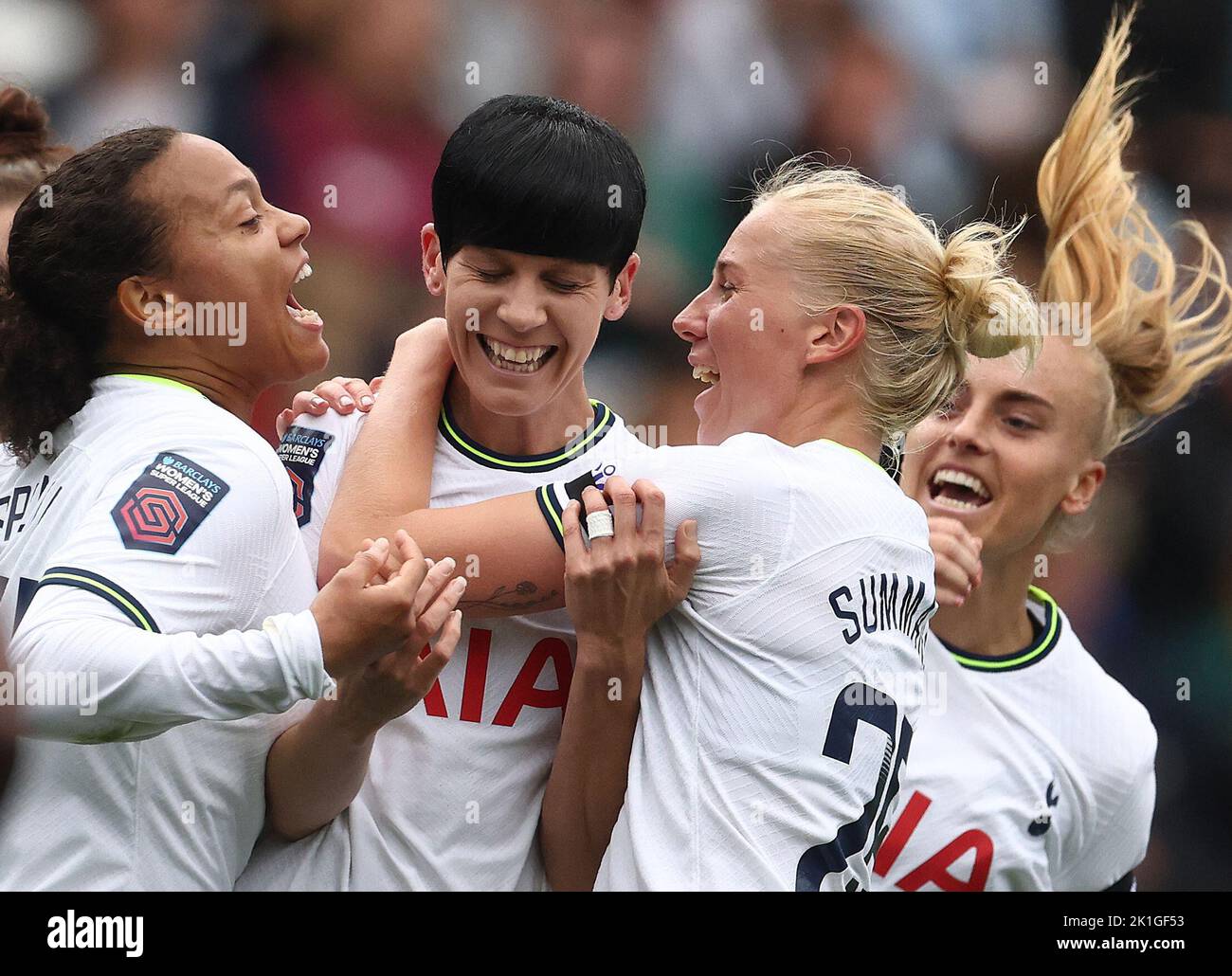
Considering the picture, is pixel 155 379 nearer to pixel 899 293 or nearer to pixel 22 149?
pixel 899 293

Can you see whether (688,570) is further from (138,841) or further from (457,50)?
(457,50)

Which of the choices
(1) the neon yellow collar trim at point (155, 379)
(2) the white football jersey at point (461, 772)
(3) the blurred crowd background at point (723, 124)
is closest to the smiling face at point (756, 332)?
(2) the white football jersey at point (461, 772)

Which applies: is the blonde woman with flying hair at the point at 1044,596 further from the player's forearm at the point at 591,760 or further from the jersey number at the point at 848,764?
the player's forearm at the point at 591,760

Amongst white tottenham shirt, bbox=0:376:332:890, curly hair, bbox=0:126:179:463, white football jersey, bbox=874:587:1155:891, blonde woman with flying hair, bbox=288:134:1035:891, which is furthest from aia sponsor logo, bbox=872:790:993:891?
curly hair, bbox=0:126:179:463

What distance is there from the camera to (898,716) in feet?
9.53

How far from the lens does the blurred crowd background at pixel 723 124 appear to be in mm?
5840

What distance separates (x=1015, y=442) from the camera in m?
4.29

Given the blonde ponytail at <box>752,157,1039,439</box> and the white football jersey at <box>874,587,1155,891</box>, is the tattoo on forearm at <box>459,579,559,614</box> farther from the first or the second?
the white football jersey at <box>874,587,1155,891</box>

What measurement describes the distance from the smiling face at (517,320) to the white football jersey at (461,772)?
19 cm

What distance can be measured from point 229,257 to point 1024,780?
2.45 meters

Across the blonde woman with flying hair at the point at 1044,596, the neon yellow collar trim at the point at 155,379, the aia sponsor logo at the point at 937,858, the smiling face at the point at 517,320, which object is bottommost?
the aia sponsor logo at the point at 937,858

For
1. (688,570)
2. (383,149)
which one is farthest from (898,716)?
(383,149)

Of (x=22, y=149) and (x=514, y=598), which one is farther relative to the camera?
(x=22, y=149)

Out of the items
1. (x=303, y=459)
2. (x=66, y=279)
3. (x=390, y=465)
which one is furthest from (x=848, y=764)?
(x=66, y=279)
